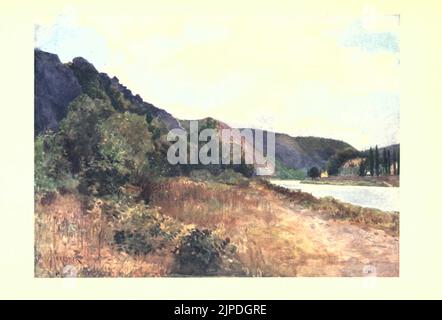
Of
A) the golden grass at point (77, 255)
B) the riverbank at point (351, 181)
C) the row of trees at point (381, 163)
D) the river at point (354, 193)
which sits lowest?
the golden grass at point (77, 255)

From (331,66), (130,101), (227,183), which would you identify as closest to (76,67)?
(130,101)

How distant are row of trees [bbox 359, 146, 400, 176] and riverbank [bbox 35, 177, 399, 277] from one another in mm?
300

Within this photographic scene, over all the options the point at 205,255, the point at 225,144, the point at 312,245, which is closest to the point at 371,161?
the point at 312,245

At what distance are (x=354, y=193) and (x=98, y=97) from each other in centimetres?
208

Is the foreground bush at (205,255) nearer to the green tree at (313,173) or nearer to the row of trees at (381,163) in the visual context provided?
the green tree at (313,173)

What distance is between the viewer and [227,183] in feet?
20.3

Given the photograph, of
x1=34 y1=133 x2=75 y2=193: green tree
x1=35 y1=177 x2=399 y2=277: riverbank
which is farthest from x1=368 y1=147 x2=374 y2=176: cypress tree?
x1=34 y1=133 x2=75 y2=193: green tree

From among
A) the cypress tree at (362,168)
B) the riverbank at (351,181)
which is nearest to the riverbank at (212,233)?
the riverbank at (351,181)

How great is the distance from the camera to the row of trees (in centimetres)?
614

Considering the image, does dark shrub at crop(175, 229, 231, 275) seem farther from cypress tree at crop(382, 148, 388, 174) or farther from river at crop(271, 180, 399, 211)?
cypress tree at crop(382, 148, 388, 174)

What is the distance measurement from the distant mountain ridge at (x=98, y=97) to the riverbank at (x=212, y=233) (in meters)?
0.30

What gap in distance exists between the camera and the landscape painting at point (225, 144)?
6.14 m

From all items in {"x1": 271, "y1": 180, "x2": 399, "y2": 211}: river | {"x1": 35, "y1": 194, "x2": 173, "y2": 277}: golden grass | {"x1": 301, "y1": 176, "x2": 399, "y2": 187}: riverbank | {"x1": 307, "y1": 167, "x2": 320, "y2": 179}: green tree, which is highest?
{"x1": 307, "y1": 167, "x2": 320, "y2": 179}: green tree
